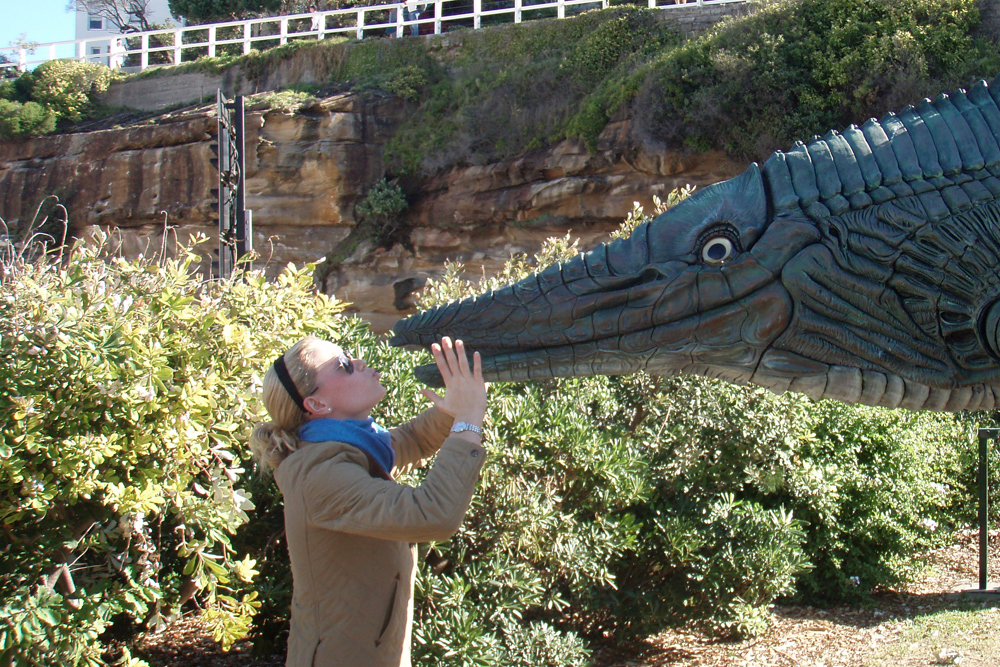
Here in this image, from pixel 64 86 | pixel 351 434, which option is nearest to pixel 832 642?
pixel 351 434

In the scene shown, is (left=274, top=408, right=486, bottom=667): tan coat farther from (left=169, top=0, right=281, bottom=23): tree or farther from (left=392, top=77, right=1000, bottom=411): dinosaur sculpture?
(left=169, top=0, right=281, bottom=23): tree

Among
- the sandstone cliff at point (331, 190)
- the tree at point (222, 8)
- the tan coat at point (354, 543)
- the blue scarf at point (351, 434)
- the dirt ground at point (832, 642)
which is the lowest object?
the dirt ground at point (832, 642)

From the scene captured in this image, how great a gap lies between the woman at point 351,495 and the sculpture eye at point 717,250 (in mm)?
581

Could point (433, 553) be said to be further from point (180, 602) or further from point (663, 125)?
point (663, 125)

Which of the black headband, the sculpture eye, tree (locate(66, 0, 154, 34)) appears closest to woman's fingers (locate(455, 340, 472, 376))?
the black headband

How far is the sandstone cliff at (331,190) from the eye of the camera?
48.4 feet

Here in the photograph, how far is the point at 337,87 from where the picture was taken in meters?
17.3

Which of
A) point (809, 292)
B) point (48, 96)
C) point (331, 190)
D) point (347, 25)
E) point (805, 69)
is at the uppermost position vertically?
point (347, 25)

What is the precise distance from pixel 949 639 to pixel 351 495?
4904 millimetres

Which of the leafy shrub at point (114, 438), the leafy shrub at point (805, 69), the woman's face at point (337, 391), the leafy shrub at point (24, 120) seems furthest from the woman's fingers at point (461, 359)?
the leafy shrub at point (24, 120)

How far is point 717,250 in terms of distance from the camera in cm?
181

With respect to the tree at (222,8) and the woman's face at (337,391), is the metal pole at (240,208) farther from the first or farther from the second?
the tree at (222,8)

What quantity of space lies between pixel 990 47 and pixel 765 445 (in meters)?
9.11

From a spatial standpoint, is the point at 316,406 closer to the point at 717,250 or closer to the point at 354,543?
the point at 354,543
